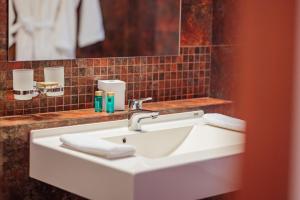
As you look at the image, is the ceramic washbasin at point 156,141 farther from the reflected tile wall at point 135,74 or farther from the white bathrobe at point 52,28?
the white bathrobe at point 52,28

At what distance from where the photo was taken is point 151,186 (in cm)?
167

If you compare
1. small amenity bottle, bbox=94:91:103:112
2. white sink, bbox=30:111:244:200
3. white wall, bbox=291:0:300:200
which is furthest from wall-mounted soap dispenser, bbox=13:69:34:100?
white wall, bbox=291:0:300:200

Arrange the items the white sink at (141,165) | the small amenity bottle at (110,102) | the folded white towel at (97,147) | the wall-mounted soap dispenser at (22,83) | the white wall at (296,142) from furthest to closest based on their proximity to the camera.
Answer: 1. the small amenity bottle at (110,102)
2. the wall-mounted soap dispenser at (22,83)
3. the folded white towel at (97,147)
4. the white sink at (141,165)
5. the white wall at (296,142)

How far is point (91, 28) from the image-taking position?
2332 mm

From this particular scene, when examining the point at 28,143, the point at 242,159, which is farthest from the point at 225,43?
the point at 242,159

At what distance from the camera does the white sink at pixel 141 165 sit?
168cm

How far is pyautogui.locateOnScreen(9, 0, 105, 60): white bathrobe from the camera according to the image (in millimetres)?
2127

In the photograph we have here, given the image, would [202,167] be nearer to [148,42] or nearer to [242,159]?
[148,42]

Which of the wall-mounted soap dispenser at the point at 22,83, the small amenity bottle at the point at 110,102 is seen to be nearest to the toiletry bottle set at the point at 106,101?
the small amenity bottle at the point at 110,102

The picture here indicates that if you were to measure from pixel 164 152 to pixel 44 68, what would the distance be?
590 mm

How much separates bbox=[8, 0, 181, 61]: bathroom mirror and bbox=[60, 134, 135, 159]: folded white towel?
1.39ft

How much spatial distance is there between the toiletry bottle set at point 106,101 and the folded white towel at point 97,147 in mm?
339

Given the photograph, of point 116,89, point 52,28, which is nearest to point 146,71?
point 116,89

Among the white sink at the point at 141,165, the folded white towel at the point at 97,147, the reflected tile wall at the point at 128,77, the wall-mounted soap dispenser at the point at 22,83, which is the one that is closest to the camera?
the white sink at the point at 141,165
